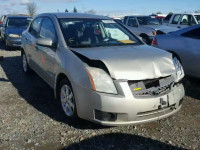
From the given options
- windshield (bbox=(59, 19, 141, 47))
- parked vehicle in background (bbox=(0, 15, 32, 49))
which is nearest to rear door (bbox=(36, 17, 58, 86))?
windshield (bbox=(59, 19, 141, 47))

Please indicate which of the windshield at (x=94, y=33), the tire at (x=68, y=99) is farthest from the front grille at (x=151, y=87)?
the windshield at (x=94, y=33)

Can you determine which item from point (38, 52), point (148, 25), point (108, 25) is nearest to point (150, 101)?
point (108, 25)

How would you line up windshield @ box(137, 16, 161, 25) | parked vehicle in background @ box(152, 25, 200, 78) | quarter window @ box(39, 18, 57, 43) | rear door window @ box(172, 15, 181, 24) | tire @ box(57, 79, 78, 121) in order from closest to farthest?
1. tire @ box(57, 79, 78, 121)
2. quarter window @ box(39, 18, 57, 43)
3. parked vehicle in background @ box(152, 25, 200, 78)
4. rear door window @ box(172, 15, 181, 24)
5. windshield @ box(137, 16, 161, 25)

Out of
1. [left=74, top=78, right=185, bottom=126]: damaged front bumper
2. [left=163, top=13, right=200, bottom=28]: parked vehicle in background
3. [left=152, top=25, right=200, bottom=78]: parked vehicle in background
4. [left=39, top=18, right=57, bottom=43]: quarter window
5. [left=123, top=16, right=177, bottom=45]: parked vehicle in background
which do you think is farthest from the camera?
[left=163, top=13, right=200, bottom=28]: parked vehicle in background

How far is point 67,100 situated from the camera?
384 centimetres

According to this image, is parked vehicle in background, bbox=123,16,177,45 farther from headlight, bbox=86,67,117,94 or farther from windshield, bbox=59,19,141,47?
headlight, bbox=86,67,117,94

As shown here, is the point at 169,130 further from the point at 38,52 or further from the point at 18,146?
the point at 38,52

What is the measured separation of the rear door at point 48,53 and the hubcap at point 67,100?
1.52ft

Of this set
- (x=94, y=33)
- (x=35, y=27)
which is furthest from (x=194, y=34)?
(x=35, y=27)

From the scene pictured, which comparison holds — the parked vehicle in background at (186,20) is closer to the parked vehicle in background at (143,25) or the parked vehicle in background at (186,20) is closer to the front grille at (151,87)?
the parked vehicle in background at (143,25)

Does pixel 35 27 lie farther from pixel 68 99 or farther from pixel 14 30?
pixel 14 30

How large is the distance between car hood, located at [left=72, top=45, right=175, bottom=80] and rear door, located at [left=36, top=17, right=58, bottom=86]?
616 millimetres

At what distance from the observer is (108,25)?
483 centimetres

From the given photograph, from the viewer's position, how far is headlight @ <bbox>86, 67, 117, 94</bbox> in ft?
10.5
